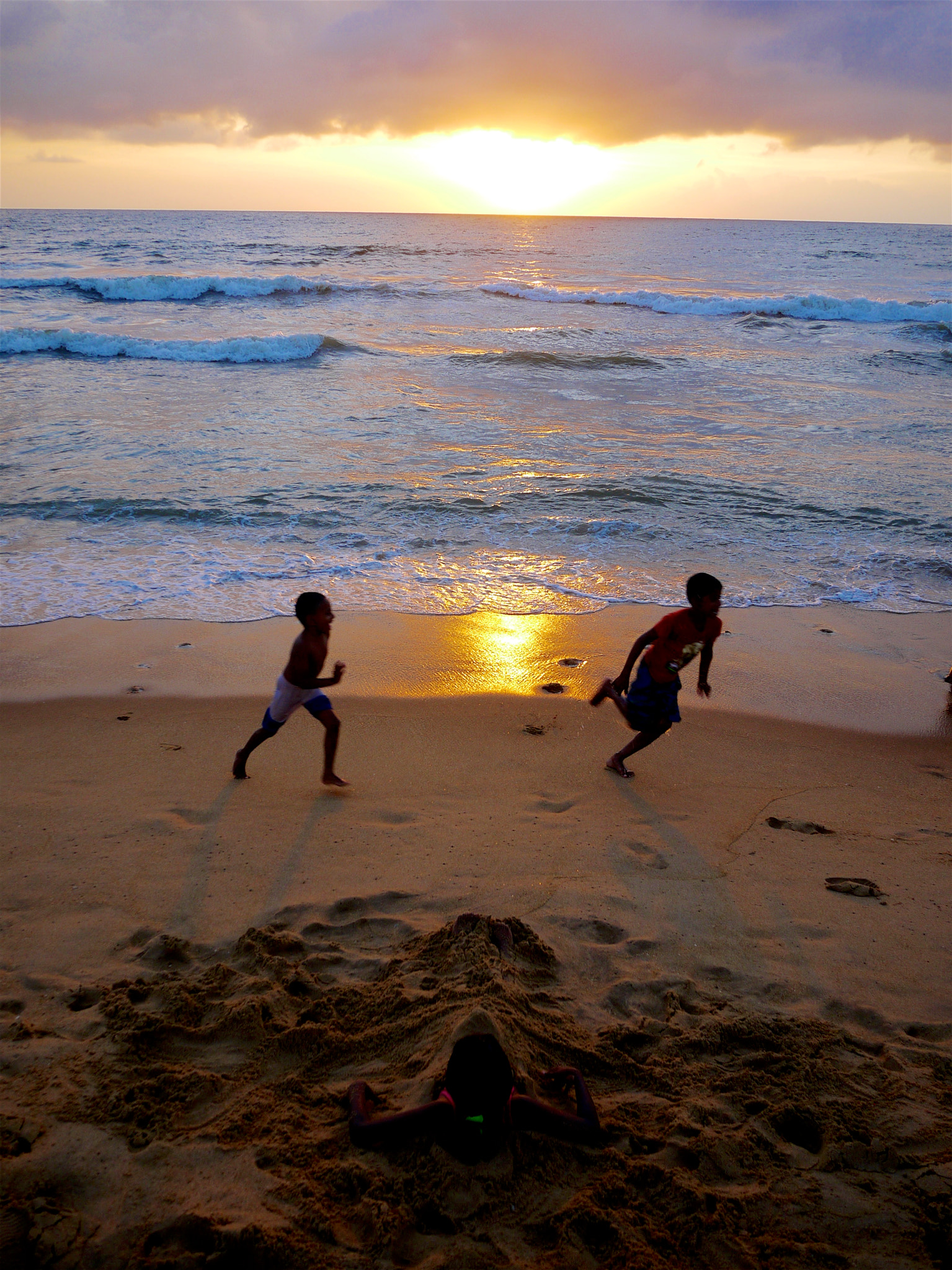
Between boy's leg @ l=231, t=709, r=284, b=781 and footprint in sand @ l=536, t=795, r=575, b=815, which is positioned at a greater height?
boy's leg @ l=231, t=709, r=284, b=781

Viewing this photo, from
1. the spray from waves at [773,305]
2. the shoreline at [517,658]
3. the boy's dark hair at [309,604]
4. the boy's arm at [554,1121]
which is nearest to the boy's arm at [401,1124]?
the boy's arm at [554,1121]

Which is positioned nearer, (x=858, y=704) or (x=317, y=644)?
(x=317, y=644)

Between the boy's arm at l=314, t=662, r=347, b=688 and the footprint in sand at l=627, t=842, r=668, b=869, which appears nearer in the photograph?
the footprint in sand at l=627, t=842, r=668, b=869

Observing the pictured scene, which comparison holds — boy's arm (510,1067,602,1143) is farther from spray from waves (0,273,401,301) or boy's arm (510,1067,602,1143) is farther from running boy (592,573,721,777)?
spray from waves (0,273,401,301)

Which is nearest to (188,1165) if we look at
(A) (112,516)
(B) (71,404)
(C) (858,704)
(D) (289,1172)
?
(D) (289,1172)

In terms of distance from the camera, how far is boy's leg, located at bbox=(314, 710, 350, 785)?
14.6 feet

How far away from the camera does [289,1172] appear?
225 cm

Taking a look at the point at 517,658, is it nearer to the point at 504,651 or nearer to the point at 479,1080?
the point at 504,651

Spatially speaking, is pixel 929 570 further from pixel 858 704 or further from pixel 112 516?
pixel 112 516

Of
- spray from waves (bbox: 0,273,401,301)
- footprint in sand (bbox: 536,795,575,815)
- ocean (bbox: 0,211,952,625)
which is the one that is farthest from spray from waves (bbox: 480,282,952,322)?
footprint in sand (bbox: 536,795,575,815)

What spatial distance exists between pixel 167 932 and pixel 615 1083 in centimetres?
189

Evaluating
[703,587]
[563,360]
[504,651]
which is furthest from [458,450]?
[563,360]

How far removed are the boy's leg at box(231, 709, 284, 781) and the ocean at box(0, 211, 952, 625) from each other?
8.84ft

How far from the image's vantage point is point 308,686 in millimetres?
4391
